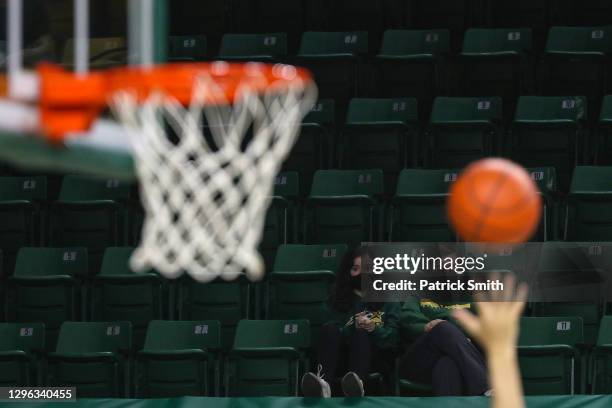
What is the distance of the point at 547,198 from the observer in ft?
30.6

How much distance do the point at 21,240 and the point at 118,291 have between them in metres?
1.07

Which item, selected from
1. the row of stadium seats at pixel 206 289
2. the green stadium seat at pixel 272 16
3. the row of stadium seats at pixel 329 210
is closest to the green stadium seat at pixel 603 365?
the row of stadium seats at pixel 206 289

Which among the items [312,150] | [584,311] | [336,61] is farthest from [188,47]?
[584,311]

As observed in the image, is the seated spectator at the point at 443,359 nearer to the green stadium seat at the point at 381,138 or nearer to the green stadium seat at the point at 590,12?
the green stadium seat at the point at 381,138

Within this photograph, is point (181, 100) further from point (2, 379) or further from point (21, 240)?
point (21, 240)

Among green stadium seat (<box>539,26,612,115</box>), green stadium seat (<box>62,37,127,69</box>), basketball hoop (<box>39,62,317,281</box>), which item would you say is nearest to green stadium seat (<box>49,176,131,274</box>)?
green stadium seat (<box>539,26,612,115</box>)

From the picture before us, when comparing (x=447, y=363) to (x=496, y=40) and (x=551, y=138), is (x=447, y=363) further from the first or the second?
(x=496, y=40)

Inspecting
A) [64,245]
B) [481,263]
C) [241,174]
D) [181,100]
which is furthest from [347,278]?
[181,100]

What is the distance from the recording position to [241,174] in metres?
5.57

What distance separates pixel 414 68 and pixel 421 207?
172 cm

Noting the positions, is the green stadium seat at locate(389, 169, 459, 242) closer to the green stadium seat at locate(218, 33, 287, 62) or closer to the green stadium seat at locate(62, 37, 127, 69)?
the green stadium seat at locate(218, 33, 287, 62)

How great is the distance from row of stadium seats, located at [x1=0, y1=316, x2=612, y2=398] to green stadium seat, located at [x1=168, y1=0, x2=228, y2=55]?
3.93 metres

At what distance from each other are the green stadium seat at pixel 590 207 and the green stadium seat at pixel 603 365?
3.24ft

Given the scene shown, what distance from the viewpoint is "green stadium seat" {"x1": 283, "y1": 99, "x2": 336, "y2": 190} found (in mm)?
10391
